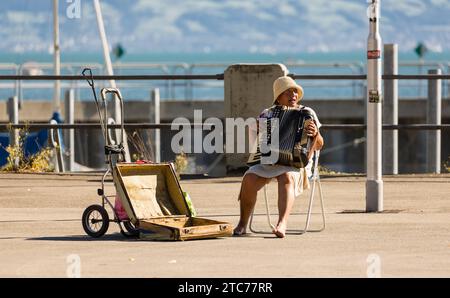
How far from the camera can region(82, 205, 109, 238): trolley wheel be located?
12600 mm

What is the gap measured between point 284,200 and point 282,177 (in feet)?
0.64

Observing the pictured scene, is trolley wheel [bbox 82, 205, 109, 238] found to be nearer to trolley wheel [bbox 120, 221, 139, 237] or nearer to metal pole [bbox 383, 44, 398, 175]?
trolley wheel [bbox 120, 221, 139, 237]

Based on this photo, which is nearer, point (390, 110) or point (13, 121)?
point (390, 110)

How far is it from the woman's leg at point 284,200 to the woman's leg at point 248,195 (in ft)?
0.63

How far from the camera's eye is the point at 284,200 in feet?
41.2

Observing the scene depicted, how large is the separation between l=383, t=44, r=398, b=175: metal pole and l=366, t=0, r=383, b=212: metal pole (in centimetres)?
553

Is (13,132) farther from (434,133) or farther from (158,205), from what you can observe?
(158,205)

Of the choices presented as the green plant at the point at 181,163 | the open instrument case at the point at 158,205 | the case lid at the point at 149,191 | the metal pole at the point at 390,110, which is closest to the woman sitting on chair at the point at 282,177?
the open instrument case at the point at 158,205

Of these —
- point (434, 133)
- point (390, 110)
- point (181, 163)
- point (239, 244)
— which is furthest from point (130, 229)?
point (434, 133)

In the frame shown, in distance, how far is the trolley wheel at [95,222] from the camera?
12600 mm

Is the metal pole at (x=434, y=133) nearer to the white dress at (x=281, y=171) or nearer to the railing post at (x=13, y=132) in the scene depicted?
the railing post at (x=13, y=132)

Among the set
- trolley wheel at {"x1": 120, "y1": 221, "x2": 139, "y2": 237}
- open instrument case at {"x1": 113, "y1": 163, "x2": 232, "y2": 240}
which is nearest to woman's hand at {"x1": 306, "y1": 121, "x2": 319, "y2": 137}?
open instrument case at {"x1": 113, "y1": 163, "x2": 232, "y2": 240}
